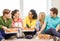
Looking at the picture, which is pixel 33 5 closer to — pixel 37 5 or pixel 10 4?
pixel 37 5

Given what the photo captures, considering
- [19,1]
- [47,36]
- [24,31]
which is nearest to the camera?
[47,36]

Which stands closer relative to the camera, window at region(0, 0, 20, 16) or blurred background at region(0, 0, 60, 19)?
window at region(0, 0, 20, 16)

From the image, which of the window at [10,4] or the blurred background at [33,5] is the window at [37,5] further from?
the window at [10,4]

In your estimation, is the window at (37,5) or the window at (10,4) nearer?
the window at (10,4)

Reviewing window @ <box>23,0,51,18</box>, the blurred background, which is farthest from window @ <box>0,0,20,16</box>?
window @ <box>23,0,51,18</box>

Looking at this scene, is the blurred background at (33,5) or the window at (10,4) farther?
the blurred background at (33,5)

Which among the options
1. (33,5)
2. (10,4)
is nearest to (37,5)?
(33,5)

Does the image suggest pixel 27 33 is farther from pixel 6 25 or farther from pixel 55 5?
pixel 55 5

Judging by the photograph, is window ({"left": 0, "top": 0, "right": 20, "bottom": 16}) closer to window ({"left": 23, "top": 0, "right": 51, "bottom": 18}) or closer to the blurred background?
the blurred background

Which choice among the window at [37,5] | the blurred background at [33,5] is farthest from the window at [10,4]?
the window at [37,5]

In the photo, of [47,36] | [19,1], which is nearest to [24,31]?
[47,36]

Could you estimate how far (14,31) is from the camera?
4.23m

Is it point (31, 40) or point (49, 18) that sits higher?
point (49, 18)

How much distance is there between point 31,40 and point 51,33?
492mm
